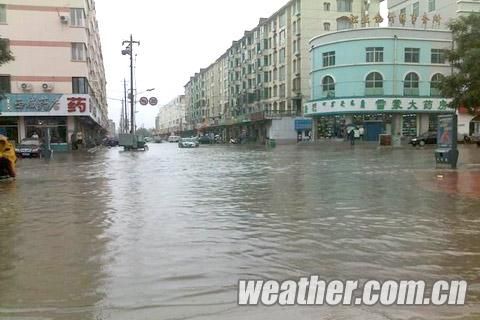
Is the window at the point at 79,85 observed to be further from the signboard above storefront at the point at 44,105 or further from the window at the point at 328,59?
the window at the point at 328,59

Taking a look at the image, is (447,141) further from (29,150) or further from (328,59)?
(328,59)

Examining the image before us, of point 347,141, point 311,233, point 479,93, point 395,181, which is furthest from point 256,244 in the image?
point 347,141

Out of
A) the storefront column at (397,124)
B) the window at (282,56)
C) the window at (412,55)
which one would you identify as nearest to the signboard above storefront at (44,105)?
the storefront column at (397,124)

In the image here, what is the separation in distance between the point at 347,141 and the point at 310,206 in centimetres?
4836

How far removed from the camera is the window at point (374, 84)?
191 ft

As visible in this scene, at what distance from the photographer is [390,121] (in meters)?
59.3

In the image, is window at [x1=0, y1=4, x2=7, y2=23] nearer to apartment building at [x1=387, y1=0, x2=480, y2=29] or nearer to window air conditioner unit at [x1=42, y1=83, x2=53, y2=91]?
window air conditioner unit at [x1=42, y1=83, x2=53, y2=91]

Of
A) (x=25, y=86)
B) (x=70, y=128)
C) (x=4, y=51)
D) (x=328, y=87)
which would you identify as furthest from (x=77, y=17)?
(x=328, y=87)

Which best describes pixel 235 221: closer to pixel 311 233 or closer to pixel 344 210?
pixel 311 233

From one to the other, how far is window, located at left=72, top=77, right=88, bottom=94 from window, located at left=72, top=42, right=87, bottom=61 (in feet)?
5.75

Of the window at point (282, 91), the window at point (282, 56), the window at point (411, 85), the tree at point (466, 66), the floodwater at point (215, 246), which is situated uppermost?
the window at point (282, 56)

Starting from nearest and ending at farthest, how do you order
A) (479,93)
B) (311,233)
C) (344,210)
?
1. (311,233)
2. (344,210)
3. (479,93)

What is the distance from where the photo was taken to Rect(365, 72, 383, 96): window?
58125 millimetres

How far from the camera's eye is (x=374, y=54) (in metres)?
58.2
